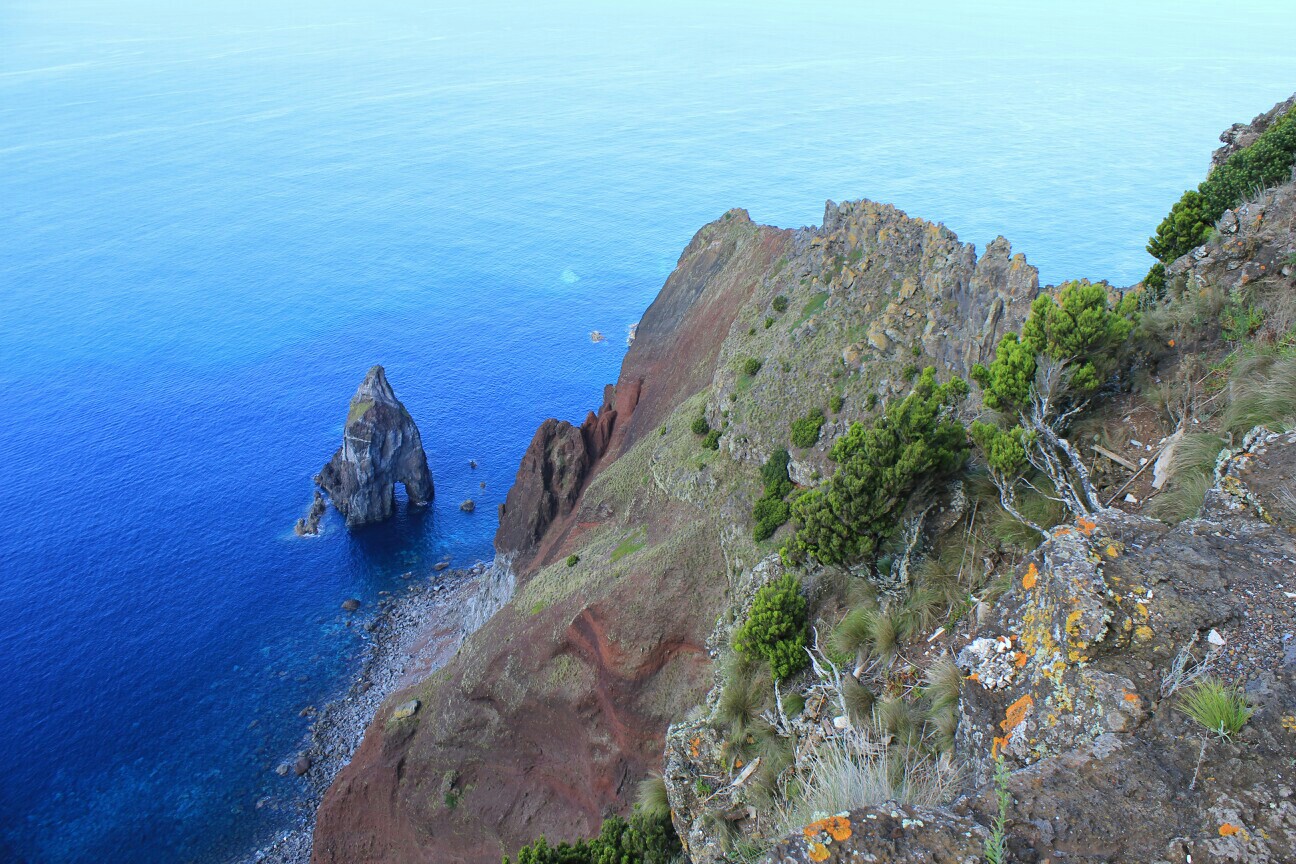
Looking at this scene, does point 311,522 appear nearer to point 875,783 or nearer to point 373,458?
point 373,458

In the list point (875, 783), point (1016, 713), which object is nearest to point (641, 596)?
point (875, 783)

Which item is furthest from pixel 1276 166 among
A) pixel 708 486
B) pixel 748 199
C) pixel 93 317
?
pixel 93 317

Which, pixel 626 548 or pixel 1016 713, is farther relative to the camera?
pixel 626 548

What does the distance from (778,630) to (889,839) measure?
15089mm

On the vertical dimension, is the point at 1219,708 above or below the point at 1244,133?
below

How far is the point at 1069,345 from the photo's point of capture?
22.5 meters

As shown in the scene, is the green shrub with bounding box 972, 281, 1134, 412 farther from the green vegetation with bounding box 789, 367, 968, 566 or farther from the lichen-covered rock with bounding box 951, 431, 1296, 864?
the lichen-covered rock with bounding box 951, 431, 1296, 864

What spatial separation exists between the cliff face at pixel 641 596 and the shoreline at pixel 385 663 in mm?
5369

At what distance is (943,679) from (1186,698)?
5246 millimetres

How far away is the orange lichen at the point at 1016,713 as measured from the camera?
13516 mm

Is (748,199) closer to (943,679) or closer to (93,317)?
(93,317)

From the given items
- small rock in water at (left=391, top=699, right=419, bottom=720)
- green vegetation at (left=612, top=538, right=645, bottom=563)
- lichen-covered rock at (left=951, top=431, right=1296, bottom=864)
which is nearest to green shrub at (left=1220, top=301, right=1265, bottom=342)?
lichen-covered rock at (left=951, top=431, right=1296, bottom=864)

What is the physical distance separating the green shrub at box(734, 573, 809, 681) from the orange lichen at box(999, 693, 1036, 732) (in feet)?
36.1

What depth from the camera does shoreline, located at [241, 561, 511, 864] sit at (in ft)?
190
